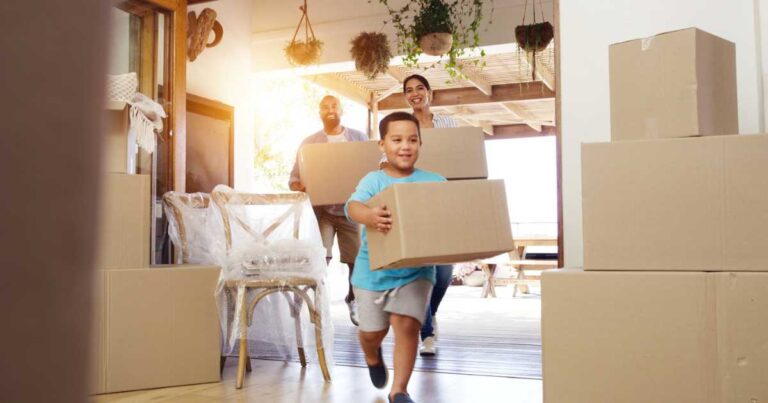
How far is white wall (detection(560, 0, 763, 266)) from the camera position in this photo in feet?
7.54

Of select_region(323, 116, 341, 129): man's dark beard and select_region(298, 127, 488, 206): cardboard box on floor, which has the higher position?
select_region(323, 116, 341, 129): man's dark beard

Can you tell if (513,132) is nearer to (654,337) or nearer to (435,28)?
(435,28)

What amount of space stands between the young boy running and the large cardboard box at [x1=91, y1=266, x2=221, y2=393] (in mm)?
674

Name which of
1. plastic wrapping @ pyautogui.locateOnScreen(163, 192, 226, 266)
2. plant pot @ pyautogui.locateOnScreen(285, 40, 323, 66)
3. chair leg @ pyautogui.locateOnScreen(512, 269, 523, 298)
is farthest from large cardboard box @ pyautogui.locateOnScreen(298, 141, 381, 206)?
chair leg @ pyautogui.locateOnScreen(512, 269, 523, 298)

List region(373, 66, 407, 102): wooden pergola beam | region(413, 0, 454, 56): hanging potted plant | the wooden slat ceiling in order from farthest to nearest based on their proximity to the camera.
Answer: region(373, 66, 407, 102): wooden pergola beam → the wooden slat ceiling → region(413, 0, 454, 56): hanging potted plant

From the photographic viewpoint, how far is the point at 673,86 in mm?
1775

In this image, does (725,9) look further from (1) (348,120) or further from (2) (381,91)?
(1) (348,120)

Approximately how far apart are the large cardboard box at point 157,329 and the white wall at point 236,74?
266cm

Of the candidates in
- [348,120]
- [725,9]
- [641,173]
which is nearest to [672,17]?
[725,9]

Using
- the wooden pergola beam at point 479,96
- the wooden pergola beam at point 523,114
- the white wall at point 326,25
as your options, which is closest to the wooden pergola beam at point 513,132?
the wooden pergola beam at point 523,114

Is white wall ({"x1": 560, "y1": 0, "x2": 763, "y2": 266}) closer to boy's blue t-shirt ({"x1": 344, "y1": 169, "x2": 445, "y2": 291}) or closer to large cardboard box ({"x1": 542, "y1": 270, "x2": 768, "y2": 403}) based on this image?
boy's blue t-shirt ({"x1": 344, "y1": 169, "x2": 445, "y2": 291})

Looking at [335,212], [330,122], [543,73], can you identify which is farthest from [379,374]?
[543,73]

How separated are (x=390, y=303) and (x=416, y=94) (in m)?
1.36

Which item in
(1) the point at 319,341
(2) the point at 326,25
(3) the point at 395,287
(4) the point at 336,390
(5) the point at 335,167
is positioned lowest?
(4) the point at 336,390
